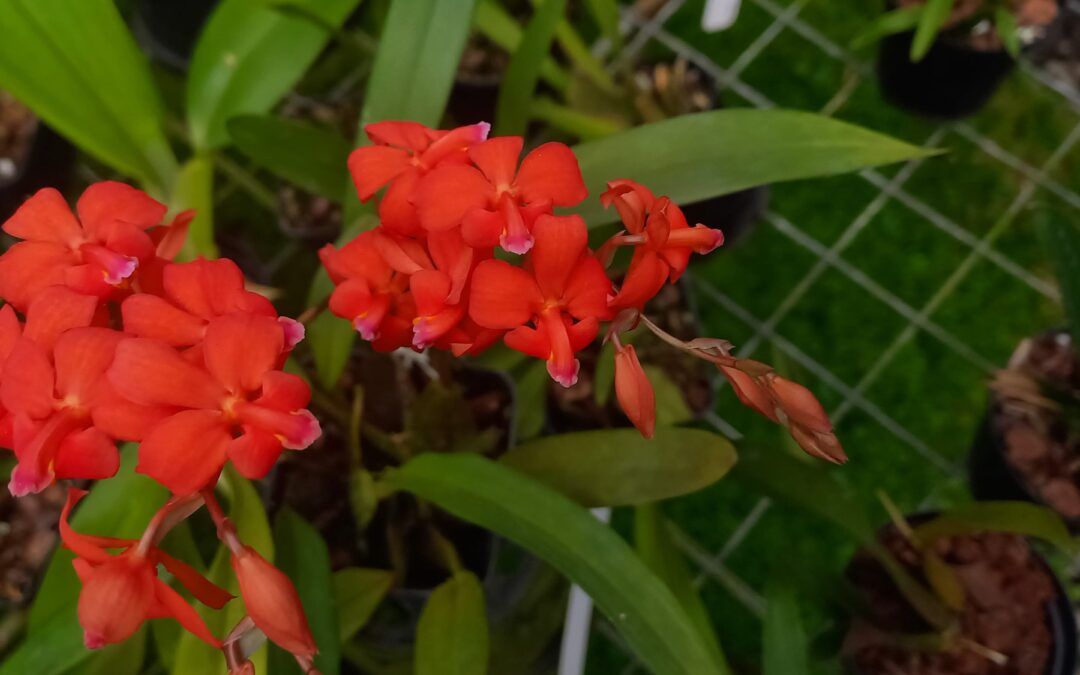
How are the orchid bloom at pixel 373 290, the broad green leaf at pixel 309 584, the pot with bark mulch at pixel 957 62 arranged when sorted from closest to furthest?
1. the orchid bloom at pixel 373 290
2. the broad green leaf at pixel 309 584
3. the pot with bark mulch at pixel 957 62

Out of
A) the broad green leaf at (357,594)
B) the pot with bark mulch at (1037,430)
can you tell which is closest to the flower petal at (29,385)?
the broad green leaf at (357,594)

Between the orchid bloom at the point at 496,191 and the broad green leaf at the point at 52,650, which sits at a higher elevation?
the orchid bloom at the point at 496,191

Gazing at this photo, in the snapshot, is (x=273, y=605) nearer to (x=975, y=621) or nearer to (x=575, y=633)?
(x=575, y=633)

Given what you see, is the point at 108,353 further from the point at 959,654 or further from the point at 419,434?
the point at 959,654

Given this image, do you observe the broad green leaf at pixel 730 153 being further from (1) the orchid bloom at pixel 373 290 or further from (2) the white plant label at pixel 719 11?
(2) the white plant label at pixel 719 11

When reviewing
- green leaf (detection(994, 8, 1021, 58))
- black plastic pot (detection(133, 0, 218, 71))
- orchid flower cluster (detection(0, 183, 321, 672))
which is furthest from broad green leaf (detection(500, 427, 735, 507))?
black plastic pot (detection(133, 0, 218, 71))

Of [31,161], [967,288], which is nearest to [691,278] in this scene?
[967,288]

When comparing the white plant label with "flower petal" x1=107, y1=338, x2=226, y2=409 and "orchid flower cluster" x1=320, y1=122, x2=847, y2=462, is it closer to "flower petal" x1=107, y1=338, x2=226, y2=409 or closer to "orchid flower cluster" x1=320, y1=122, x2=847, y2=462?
"orchid flower cluster" x1=320, y1=122, x2=847, y2=462
